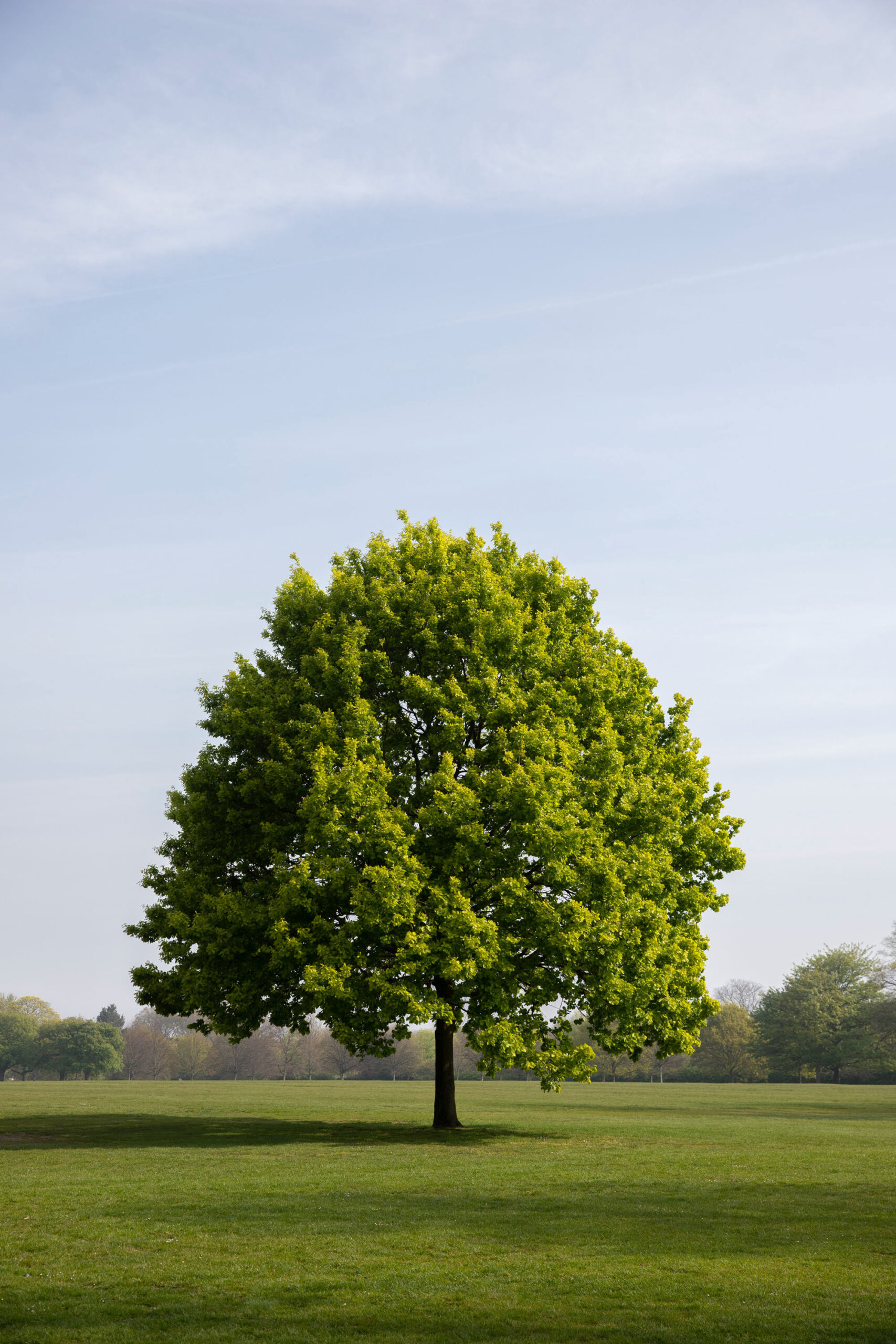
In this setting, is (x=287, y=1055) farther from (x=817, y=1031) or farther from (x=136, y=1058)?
(x=817, y=1031)

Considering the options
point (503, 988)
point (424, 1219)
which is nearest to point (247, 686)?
point (503, 988)

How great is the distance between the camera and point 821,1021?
99875mm

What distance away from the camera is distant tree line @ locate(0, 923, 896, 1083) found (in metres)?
100

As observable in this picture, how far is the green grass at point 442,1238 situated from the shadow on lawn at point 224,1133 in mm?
260

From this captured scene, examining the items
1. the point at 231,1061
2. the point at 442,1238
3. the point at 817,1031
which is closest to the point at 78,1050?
the point at 231,1061

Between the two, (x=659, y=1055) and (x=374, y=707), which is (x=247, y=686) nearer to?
(x=374, y=707)

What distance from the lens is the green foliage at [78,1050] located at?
381ft

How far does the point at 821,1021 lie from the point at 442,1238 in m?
96.4

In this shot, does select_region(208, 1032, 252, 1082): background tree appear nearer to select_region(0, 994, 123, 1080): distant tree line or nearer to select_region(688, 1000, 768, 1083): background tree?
select_region(0, 994, 123, 1080): distant tree line

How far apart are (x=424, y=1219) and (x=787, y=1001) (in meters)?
96.4

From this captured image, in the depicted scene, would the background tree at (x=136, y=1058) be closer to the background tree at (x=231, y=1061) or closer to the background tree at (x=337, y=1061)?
the background tree at (x=231, y=1061)

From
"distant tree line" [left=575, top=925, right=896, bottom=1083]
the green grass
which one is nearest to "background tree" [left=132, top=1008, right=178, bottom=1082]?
"distant tree line" [left=575, top=925, right=896, bottom=1083]

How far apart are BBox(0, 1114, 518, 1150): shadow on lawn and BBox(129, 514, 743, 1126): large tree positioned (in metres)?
2.43

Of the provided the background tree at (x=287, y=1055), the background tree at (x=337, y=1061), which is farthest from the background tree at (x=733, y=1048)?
the background tree at (x=287, y=1055)
